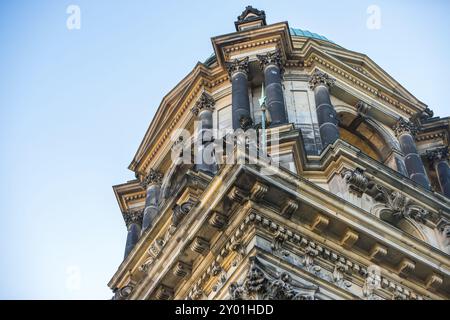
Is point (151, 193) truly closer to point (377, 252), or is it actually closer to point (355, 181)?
point (355, 181)

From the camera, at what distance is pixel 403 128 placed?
3139 centimetres

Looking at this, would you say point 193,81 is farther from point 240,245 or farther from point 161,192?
point 240,245

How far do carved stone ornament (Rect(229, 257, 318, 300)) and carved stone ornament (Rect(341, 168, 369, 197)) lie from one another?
5.78 m

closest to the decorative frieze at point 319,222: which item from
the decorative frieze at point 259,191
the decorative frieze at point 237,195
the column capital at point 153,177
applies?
the decorative frieze at point 259,191

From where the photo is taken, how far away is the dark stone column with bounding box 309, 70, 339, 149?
1059 inches

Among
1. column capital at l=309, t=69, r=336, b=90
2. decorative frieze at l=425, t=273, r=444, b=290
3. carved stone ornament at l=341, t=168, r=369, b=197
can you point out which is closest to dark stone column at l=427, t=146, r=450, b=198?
column capital at l=309, t=69, r=336, b=90

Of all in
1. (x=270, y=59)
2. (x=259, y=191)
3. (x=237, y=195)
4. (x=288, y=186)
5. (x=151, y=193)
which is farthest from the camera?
(x=151, y=193)

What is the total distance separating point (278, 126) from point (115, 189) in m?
11.1

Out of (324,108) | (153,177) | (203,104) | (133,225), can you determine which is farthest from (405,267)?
(133,225)

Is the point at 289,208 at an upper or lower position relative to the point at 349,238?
lower

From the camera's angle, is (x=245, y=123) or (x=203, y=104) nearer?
(x=245, y=123)

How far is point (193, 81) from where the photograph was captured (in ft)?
106

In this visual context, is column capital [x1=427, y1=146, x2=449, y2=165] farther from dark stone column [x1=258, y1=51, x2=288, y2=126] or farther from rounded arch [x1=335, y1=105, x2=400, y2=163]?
dark stone column [x1=258, y1=51, x2=288, y2=126]

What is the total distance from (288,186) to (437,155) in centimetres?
1453
